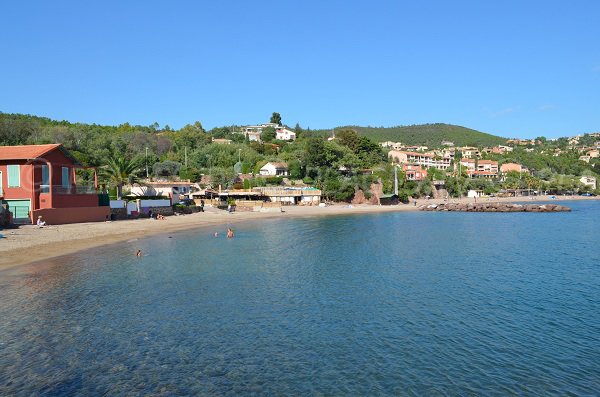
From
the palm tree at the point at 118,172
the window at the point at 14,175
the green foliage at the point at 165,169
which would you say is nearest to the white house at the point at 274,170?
the green foliage at the point at 165,169

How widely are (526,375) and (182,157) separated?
321 feet

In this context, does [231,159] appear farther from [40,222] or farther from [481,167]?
[481,167]

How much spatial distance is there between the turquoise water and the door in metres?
12.7

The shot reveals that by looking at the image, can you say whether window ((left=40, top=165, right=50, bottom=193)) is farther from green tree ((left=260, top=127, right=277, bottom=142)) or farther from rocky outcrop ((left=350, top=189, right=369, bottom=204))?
green tree ((left=260, top=127, right=277, bottom=142))

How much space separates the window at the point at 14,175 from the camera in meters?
38.4

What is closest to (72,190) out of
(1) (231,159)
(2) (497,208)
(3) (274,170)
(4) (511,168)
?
(3) (274,170)

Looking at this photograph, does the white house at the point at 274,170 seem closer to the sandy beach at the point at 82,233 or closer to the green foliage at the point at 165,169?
the green foliage at the point at 165,169

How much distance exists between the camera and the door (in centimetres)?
3859

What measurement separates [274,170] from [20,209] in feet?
198

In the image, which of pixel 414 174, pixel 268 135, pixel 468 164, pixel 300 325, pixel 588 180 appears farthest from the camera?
pixel 468 164

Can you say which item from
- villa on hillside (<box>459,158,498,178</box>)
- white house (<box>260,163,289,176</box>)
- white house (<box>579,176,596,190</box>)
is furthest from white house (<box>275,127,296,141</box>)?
white house (<box>579,176,596,190</box>)

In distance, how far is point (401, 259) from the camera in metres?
30.4

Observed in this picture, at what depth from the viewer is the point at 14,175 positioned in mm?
38438

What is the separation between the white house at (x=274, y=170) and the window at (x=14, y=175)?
59.8 m
